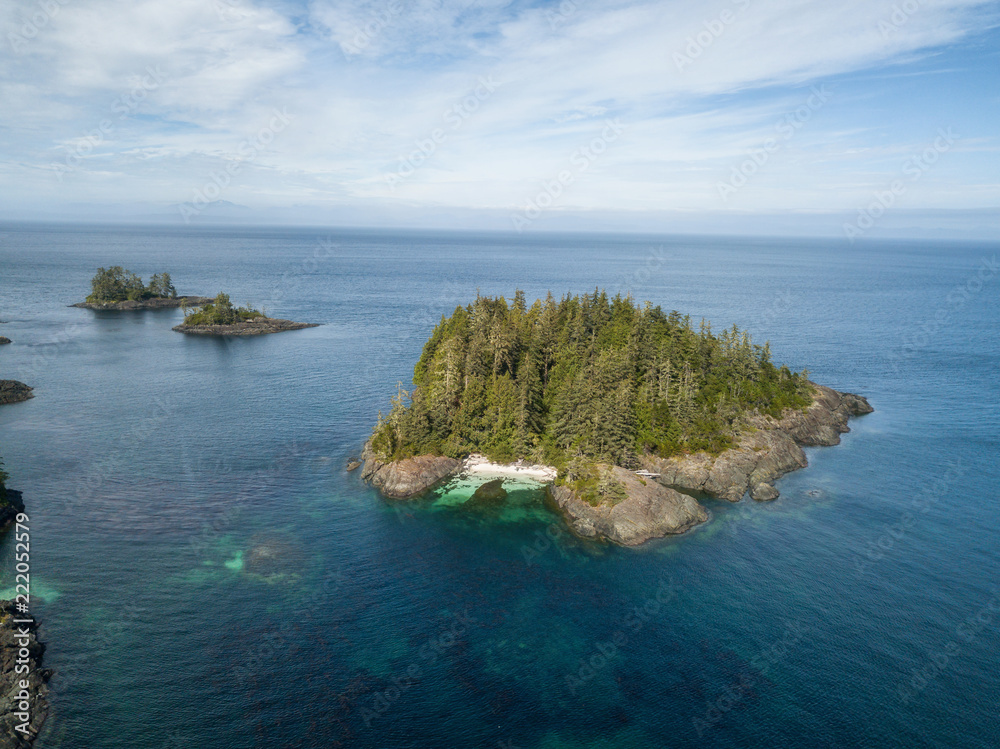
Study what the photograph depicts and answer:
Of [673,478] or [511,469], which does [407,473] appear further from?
[673,478]

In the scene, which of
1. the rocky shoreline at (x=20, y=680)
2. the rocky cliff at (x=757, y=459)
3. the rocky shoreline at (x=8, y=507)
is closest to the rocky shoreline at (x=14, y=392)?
the rocky shoreline at (x=8, y=507)

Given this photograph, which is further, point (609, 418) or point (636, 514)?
point (609, 418)

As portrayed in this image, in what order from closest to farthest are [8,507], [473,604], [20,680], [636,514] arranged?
[20,680], [473,604], [8,507], [636,514]

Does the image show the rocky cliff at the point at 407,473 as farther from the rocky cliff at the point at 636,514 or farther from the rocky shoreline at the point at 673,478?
the rocky cliff at the point at 636,514

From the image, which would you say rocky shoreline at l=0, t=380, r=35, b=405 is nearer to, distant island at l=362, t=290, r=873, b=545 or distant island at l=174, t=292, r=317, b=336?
distant island at l=174, t=292, r=317, b=336

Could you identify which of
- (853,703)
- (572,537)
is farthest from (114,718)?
(853,703)

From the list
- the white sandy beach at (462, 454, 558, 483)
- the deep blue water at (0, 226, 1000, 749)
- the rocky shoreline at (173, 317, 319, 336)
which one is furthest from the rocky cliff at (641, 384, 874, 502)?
the rocky shoreline at (173, 317, 319, 336)

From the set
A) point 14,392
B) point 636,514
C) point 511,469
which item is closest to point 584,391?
point 511,469
